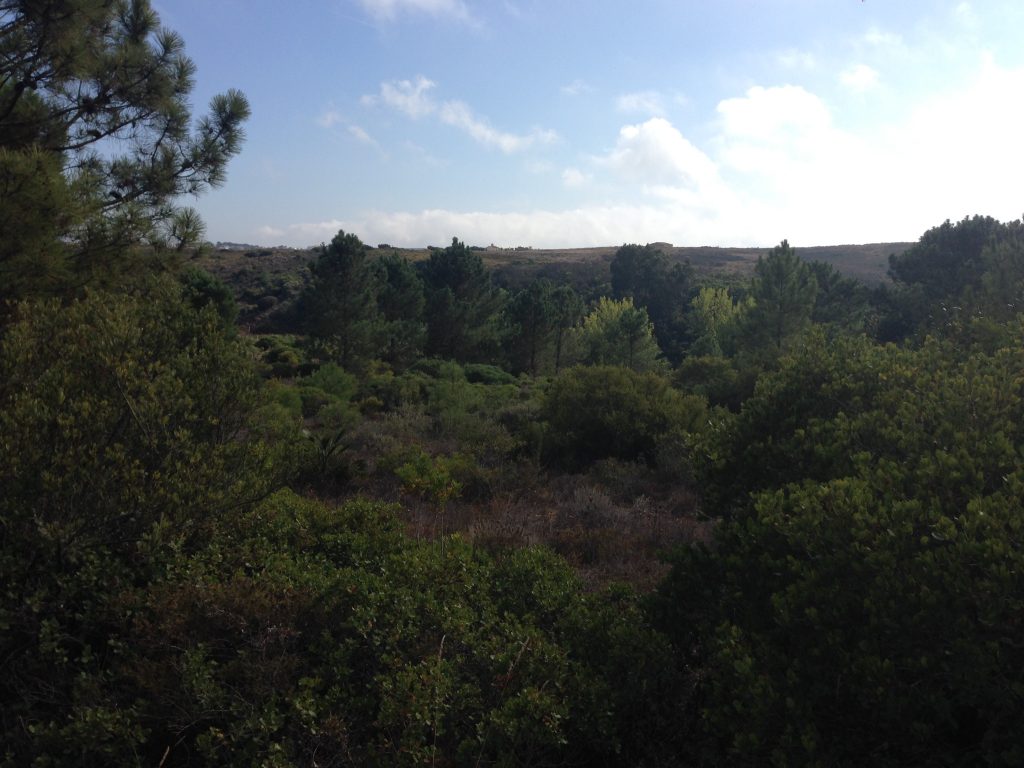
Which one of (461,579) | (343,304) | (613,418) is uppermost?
(343,304)

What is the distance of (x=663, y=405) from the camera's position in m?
12.2

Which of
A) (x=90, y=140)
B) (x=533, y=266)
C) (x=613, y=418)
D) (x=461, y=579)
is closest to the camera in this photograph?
(x=461, y=579)

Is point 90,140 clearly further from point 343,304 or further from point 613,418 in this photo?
point 343,304

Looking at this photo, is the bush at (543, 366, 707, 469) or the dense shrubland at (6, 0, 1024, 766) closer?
the dense shrubland at (6, 0, 1024, 766)

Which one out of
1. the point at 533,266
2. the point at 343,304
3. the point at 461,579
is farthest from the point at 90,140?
the point at 533,266

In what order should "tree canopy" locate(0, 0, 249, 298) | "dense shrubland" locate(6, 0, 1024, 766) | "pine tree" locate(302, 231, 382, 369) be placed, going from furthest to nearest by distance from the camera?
"pine tree" locate(302, 231, 382, 369) < "tree canopy" locate(0, 0, 249, 298) < "dense shrubland" locate(6, 0, 1024, 766)

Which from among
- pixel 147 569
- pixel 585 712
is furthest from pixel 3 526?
pixel 585 712

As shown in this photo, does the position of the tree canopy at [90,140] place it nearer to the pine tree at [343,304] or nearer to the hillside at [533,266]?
the pine tree at [343,304]

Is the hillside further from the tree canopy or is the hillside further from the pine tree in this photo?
the tree canopy

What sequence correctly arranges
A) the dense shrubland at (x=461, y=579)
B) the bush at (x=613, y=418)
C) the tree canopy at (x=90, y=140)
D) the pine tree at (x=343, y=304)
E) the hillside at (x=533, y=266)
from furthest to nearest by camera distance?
the hillside at (x=533, y=266) < the pine tree at (x=343, y=304) < the bush at (x=613, y=418) < the tree canopy at (x=90, y=140) < the dense shrubland at (x=461, y=579)

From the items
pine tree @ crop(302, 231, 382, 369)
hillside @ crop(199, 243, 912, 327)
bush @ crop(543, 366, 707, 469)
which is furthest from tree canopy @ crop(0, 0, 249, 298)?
hillside @ crop(199, 243, 912, 327)

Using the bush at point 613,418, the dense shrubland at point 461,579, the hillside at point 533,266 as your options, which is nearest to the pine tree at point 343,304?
the bush at point 613,418

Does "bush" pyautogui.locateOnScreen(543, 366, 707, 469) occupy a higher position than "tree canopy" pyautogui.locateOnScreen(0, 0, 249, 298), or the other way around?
"tree canopy" pyautogui.locateOnScreen(0, 0, 249, 298)

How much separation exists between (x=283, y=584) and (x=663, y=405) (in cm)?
925
